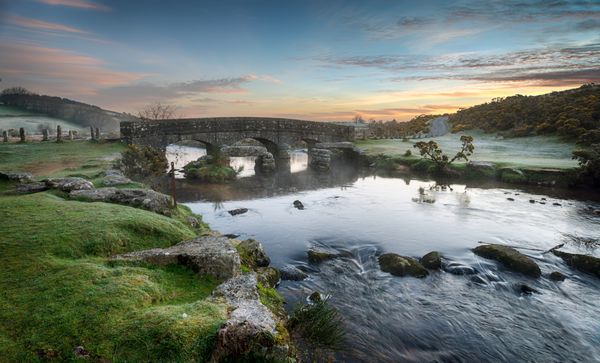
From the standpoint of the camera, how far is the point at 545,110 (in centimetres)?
5216

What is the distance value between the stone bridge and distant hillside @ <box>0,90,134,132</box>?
41.6m

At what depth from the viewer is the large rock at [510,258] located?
40.5 feet

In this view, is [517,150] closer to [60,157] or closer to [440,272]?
[440,272]

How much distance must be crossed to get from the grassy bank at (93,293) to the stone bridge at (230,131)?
79.3 feet

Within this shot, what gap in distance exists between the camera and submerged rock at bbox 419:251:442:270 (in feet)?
42.2

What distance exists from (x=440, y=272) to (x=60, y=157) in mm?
26640

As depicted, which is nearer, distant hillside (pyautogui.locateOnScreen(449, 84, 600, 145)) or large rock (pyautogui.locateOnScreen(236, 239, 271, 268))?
large rock (pyautogui.locateOnScreen(236, 239, 271, 268))

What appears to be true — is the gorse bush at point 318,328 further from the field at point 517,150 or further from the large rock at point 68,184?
the field at point 517,150

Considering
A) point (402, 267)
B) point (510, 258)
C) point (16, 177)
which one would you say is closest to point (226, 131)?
point (16, 177)

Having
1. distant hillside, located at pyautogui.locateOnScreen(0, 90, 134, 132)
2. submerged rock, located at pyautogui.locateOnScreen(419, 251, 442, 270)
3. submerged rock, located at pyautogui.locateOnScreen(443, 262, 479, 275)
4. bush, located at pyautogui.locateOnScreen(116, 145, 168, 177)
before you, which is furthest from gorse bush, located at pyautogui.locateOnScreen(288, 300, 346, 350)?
distant hillside, located at pyautogui.locateOnScreen(0, 90, 134, 132)

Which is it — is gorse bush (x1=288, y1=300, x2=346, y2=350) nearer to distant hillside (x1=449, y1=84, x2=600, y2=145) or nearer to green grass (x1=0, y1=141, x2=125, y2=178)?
green grass (x1=0, y1=141, x2=125, y2=178)

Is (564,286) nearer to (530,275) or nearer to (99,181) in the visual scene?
(530,275)

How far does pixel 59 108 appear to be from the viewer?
6888cm

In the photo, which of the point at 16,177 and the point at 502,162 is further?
the point at 502,162
